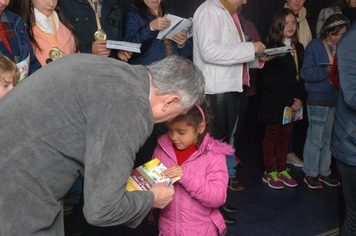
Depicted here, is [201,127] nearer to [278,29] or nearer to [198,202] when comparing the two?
[198,202]

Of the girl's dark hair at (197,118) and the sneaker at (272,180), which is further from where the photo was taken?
the sneaker at (272,180)

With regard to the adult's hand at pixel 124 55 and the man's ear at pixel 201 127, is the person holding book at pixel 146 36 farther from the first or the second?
the man's ear at pixel 201 127

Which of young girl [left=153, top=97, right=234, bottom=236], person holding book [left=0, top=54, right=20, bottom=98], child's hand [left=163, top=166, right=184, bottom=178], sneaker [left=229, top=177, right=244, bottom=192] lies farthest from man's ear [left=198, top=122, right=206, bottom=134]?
sneaker [left=229, top=177, right=244, bottom=192]

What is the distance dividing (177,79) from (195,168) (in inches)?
24.8

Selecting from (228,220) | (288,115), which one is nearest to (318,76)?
(288,115)

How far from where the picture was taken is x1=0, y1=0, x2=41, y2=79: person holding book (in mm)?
1933

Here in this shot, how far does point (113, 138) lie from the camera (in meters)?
0.99

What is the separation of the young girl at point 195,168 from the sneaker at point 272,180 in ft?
5.37

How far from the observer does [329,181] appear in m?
3.28

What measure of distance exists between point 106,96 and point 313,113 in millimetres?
2596

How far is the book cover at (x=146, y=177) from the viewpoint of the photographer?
131cm

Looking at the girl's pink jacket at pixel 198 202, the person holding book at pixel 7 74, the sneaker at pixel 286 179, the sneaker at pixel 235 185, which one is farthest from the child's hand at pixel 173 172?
the sneaker at pixel 286 179

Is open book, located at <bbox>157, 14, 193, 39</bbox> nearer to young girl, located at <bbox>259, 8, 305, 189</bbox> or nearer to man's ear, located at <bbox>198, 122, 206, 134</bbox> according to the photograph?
young girl, located at <bbox>259, 8, 305, 189</bbox>

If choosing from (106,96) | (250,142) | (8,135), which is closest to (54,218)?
(8,135)
